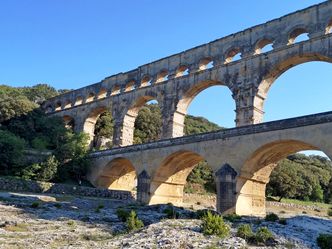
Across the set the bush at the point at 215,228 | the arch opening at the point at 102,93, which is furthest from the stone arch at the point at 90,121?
the bush at the point at 215,228

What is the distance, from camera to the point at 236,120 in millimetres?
27781

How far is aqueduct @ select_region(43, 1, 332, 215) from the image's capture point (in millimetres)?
23812

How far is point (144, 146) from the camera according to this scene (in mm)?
31047

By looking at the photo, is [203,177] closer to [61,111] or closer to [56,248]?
[61,111]

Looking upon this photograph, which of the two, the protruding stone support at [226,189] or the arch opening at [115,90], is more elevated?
the arch opening at [115,90]

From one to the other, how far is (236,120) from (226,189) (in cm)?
551

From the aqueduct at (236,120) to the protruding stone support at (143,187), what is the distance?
7 centimetres

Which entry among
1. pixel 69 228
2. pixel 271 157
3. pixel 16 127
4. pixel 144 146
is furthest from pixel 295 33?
pixel 16 127

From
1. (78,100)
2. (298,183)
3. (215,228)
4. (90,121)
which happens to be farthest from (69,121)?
(215,228)

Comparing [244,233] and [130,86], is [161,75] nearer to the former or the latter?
[130,86]

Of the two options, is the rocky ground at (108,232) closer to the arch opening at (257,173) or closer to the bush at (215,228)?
the bush at (215,228)

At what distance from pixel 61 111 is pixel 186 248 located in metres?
35.4

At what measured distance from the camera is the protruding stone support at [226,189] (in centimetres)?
2389

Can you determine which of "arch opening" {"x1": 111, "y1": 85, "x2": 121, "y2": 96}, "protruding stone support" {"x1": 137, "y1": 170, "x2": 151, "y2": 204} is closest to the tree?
"arch opening" {"x1": 111, "y1": 85, "x2": 121, "y2": 96}
